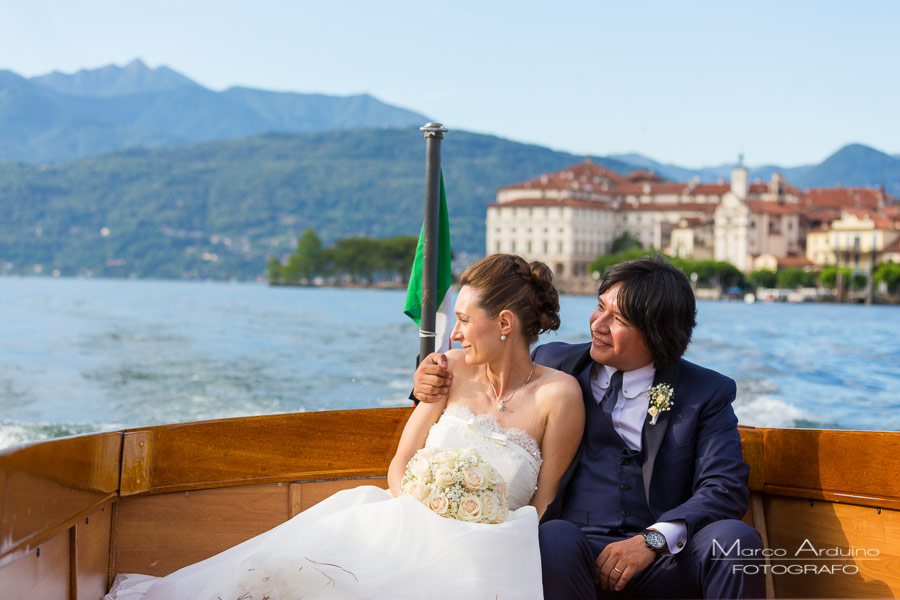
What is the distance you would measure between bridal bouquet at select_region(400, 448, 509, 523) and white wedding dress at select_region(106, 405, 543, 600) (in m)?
A: 0.04

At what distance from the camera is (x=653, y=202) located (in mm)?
104812

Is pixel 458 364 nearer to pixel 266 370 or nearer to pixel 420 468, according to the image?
pixel 420 468

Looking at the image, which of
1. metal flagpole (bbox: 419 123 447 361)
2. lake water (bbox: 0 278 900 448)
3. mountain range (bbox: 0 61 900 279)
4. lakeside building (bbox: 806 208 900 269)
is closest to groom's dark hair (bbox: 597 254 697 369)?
metal flagpole (bbox: 419 123 447 361)

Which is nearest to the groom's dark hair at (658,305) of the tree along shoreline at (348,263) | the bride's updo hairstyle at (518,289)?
the bride's updo hairstyle at (518,289)

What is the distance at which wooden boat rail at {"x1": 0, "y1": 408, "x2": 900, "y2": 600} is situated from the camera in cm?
263

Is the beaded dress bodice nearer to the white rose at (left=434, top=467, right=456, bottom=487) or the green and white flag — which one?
the white rose at (left=434, top=467, right=456, bottom=487)

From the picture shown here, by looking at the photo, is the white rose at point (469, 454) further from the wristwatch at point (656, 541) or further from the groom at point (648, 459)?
the wristwatch at point (656, 541)

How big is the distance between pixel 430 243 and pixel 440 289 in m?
0.22

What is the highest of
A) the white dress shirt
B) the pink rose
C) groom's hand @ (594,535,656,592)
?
the white dress shirt

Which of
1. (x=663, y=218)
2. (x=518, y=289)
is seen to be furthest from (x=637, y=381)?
Answer: (x=663, y=218)

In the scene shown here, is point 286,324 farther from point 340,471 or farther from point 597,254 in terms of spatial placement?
point 597,254

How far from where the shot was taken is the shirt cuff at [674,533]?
2436mm

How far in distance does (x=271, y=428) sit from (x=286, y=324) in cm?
3177

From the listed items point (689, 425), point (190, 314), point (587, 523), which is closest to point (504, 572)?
point (587, 523)
